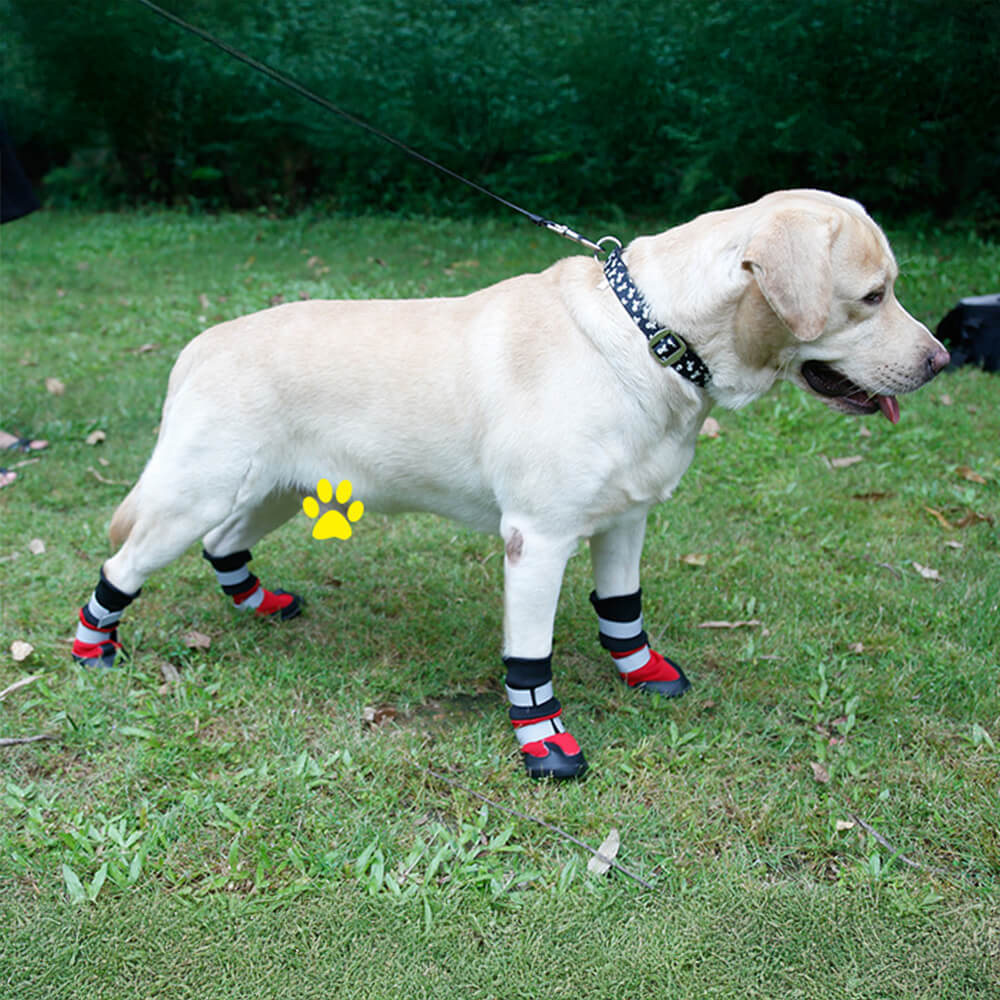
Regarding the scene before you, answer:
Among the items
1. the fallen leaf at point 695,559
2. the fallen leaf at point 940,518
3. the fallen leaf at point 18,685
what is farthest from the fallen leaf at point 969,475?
the fallen leaf at point 18,685

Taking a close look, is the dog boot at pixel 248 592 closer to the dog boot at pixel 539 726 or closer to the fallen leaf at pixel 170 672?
the fallen leaf at pixel 170 672

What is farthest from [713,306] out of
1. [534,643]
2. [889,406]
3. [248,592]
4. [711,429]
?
[711,429]

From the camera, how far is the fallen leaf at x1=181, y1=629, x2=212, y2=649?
374cm

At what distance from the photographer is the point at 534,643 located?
2.99 m

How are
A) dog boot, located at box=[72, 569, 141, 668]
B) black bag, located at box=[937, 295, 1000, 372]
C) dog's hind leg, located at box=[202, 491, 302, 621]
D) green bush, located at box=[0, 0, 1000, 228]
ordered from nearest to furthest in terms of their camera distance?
dog boot, located at box=[72, 569, 141, 668], dog's hind leg, located at box=[202, 491, 302, 621], black bag, located at box=[937, 295, 1000, 372], green bush, located at box=[0, 0, 1000, 228]

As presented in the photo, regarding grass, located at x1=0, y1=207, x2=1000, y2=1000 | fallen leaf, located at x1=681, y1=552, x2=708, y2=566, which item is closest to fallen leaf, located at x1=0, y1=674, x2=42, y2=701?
grass, located at x1=0, y1=207, x2=1000, y2=1000

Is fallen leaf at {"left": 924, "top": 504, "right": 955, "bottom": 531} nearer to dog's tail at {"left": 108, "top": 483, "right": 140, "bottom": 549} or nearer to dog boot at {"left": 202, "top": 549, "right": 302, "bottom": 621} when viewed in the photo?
dog boot at {"left": 202, "top": 549, "right": 302, "bottom": 621}

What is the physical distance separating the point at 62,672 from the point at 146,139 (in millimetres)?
12588

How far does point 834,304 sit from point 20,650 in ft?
9.84

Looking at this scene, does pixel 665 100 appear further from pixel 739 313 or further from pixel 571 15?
pixel 739 313

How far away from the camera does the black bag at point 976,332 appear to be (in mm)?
6508

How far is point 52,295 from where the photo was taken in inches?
362

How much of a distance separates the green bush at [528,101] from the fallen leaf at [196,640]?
29.9 ft

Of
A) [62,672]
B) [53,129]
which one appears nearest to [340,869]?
[62,672]
